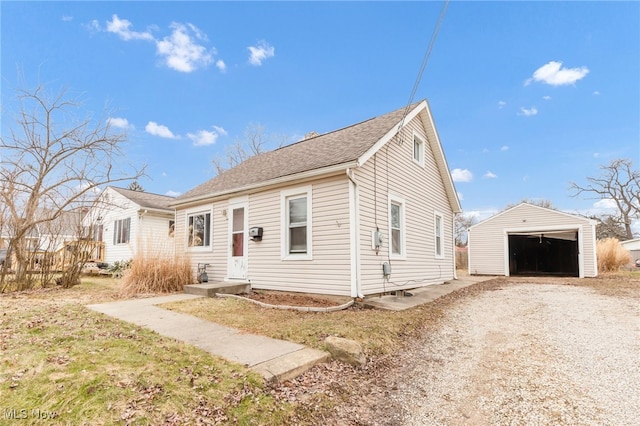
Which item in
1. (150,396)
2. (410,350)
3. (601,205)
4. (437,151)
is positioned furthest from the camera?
(601,205)

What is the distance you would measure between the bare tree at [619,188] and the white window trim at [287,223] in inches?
1387

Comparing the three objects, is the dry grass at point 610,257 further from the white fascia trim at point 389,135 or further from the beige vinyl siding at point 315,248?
the beige vinyl siding at point 315,248

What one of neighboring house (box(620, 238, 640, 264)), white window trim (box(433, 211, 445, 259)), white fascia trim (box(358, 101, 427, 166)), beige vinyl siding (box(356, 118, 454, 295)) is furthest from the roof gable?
neighboring house (box(620, 238, 640, 264))

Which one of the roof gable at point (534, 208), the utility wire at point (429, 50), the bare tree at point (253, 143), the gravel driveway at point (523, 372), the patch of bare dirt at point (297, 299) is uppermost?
the bare tree at point (253, 143)

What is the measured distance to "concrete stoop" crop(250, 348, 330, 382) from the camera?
312cm

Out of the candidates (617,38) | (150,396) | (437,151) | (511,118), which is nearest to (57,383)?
(150,396)

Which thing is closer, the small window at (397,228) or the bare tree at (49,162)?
the bare tree at (49,162)

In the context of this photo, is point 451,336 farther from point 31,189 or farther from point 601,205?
point 601,205

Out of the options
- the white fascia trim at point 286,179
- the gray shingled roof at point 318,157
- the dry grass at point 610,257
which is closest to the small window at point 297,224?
the white fascia trim at point 286,179

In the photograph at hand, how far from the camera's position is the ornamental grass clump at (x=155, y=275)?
8.23 metres

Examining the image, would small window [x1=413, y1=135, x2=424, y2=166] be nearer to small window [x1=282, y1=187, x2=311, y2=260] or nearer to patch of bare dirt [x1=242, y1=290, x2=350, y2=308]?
small window [x1=282, y1=187, x2=311, y2=260]

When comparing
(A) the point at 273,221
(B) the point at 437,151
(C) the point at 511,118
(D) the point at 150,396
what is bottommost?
(D) the point at 150,396

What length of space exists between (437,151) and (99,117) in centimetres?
1090

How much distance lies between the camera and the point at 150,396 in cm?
252
